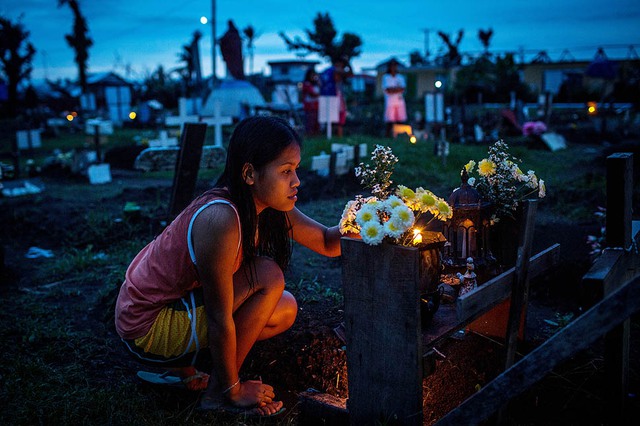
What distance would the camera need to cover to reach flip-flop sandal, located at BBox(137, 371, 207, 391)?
2855mm

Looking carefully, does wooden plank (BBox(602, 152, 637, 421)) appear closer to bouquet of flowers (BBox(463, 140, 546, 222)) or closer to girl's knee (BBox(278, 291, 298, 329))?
bouquet of flowers (BBox(463, 140, 546, 222))

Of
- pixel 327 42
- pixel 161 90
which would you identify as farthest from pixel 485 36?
pixel 161 90

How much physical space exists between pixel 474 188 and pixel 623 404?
117cm

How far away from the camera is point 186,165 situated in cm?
418

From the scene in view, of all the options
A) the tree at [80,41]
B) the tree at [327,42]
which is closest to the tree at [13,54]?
the tree at [80,41]

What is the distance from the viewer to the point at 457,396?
2.71m

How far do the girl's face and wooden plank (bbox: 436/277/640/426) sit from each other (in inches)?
44.7

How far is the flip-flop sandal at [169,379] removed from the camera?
9.37ft

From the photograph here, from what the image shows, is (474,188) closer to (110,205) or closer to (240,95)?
(110,205)

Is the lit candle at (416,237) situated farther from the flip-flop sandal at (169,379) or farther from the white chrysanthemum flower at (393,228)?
the flip-flop sandal at (169,379)

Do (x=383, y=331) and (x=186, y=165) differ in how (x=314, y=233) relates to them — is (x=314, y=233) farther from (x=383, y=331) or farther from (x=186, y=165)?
(x=186, y=165)

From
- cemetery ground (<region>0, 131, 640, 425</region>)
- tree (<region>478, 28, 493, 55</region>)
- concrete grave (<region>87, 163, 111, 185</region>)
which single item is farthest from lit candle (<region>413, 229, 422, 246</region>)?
tree (<region>478, 28, 493, 55</region>)

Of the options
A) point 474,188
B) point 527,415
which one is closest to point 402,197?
point 474,188

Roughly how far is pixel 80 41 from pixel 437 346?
48.6 m
